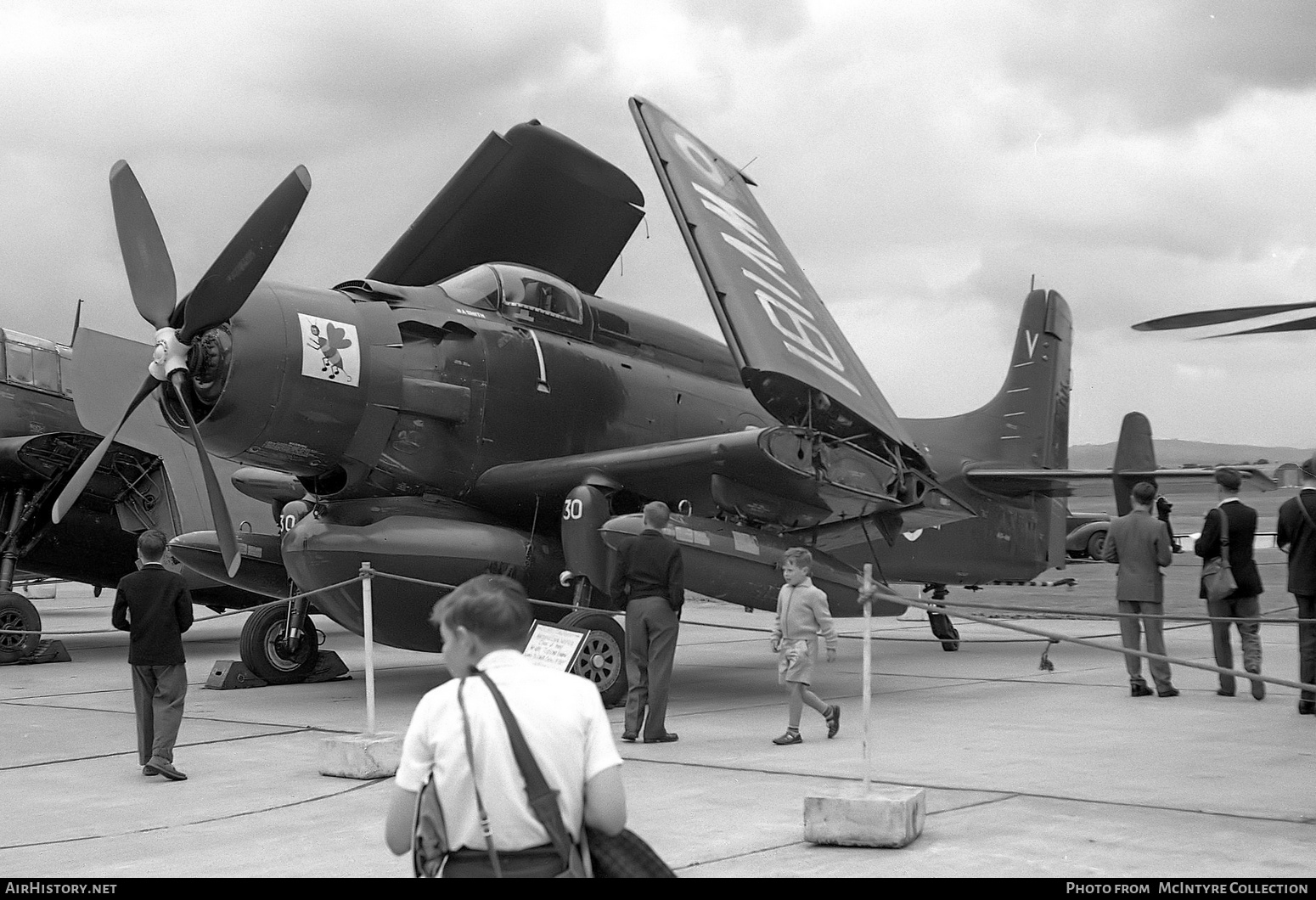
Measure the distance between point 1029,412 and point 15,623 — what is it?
11632mm

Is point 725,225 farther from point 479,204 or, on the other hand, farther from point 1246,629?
point 479,204

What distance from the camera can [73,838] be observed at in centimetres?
543

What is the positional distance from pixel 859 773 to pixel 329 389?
4934 millimetres

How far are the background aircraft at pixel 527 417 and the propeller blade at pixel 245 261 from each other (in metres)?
0.02

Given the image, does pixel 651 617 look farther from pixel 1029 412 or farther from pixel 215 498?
pixel 1029 412

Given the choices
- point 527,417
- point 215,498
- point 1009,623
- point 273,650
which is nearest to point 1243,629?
point 1009,623

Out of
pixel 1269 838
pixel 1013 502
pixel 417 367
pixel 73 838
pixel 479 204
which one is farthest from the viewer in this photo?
pixel 479 204

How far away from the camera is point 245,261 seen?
345 inches

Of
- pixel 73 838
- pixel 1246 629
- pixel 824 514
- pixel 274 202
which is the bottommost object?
pixel 73 838

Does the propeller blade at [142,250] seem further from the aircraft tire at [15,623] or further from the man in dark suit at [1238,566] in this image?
the man in dark suit at [1238,566]

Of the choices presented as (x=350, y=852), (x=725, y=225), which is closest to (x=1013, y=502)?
(x=725, y=225)

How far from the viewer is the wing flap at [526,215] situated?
49.2ft

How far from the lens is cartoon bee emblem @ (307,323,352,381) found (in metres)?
9.32

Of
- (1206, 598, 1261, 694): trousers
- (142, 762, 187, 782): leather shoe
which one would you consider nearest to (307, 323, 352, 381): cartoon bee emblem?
(142, 762, 187, 782): leather shoe
